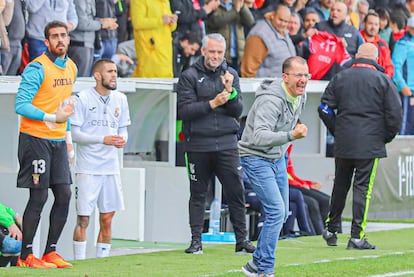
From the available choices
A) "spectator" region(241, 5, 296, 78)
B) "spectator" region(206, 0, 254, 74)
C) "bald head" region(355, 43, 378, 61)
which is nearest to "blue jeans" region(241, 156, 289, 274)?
"bald head" region(355, 43, 378, 61)

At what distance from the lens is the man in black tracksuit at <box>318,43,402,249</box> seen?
13.4m

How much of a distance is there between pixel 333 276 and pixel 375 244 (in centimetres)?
370

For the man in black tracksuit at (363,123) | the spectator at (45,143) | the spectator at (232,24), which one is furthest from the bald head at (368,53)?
the spectator at (232,24)

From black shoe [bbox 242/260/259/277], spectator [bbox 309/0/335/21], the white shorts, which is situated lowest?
black shoe [bbox 242/260/259/277]

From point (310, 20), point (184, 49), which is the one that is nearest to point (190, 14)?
point (184, 49)

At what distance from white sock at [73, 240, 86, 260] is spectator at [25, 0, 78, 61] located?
337 cm

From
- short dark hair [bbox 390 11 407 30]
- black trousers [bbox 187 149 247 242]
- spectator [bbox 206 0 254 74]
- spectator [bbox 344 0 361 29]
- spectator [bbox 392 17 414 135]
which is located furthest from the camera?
short dark hair [bbox 390 11 407 30]

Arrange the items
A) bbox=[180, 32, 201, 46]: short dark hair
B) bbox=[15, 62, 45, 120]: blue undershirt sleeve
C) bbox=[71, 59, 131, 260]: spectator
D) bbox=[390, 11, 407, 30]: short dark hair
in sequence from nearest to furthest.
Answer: bbox=[15, 62, 45, 120]: blue undershirt sleeve → bbox=[71, 59, 131, 260]: spectator → bbox=[180, 32, 201, 46]: short dark hair → bbox=[390, 11, 407, 30]: short dark hair

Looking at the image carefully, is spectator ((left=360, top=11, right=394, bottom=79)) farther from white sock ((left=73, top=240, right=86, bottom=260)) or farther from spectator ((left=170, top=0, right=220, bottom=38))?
white sock ((left=73, top=240, right=86, bottom=260))

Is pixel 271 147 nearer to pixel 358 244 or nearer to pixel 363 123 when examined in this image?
pixel 363 123

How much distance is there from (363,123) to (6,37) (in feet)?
13.6

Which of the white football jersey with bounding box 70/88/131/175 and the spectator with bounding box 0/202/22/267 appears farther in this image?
the white football jersey with bounding box 70/88/131/175

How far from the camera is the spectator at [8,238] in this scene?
1191cm

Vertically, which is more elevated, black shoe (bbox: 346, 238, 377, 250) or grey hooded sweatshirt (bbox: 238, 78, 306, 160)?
grey hooded sweatshirt (bbox: 238, 78, 306, 160)
